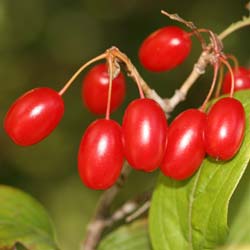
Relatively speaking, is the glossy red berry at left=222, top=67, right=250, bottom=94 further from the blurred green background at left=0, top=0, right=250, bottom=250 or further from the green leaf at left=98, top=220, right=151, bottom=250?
the blurred green background at left=0, top=0, right=250, bottom=250

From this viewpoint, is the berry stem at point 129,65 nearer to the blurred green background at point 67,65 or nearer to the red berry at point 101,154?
the red berry at point 101,154

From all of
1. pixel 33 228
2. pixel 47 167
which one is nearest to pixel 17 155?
pixel 47 167

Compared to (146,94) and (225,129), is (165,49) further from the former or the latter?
(225,129)

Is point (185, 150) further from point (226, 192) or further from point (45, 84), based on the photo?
point (45, 84)

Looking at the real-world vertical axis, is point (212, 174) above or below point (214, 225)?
above

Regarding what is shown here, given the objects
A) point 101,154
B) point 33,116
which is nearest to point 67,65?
point 33,116

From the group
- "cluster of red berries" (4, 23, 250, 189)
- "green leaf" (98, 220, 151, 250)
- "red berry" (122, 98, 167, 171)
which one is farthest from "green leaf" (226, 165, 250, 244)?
"green leaf" (98, 220, 151, 250)
